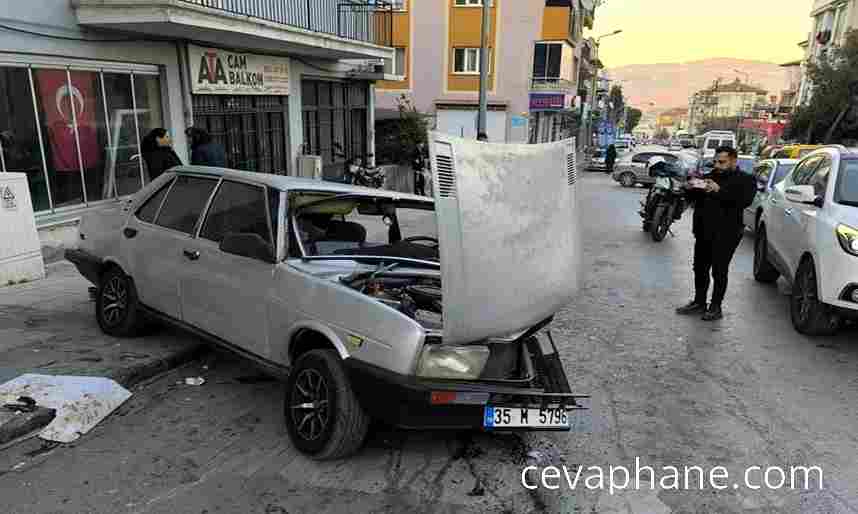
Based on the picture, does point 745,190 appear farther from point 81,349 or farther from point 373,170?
point 373,170

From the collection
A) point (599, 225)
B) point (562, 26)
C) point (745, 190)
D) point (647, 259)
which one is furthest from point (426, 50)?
point (745, 190)

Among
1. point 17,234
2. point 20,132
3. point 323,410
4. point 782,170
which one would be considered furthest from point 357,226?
point 782,170

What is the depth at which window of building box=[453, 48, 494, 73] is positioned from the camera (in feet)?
111

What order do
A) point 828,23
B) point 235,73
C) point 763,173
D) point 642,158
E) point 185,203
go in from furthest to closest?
point 828,23 < point 642,158 < point 763,173 < point 235,73 < point 185,203

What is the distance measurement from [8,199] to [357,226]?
4.55 meters

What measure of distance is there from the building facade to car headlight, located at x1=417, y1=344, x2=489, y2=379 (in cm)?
694

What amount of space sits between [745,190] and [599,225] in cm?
793

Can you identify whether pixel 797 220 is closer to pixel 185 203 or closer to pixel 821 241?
pixel 821 241

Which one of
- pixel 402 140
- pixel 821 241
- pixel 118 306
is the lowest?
pixel 118 306

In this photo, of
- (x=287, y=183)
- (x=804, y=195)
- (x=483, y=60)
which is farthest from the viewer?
(x=483, y=60)

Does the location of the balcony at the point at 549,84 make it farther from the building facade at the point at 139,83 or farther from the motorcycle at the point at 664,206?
the motorcycle at the point at 664,206

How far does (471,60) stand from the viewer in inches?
1335

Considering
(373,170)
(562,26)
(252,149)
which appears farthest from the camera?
(562,26)

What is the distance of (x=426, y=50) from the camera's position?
34125 mm
